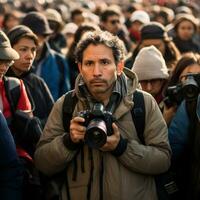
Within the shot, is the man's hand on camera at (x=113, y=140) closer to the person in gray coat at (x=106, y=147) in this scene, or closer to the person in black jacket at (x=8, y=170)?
the person in gray coat at (x=106, y=147)

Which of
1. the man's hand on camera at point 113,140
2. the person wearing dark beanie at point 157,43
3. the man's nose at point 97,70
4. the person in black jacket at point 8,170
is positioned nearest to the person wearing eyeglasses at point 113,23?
the person wearing dark beanie at point 157,43

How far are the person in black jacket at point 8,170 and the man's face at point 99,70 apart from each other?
65cm

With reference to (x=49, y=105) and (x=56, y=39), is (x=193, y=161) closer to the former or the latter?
(x=49, y=105)

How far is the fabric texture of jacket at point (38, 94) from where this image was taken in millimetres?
Answer: 6352

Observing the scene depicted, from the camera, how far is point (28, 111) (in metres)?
5.31

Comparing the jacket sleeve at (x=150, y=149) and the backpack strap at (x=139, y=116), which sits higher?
the backpack strap at (x=139, y=116)

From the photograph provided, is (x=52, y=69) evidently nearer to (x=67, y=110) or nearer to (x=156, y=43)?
(x=156, y=43)

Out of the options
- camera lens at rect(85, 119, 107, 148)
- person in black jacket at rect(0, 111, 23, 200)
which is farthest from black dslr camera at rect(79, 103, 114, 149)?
person in black jacket at rect(0, 111, 23, 200)

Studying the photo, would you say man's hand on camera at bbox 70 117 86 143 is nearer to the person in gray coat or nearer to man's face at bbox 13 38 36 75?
the person in gray coat

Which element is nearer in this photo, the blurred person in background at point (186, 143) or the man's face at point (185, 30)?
the blurred person in background at point (186, 143)

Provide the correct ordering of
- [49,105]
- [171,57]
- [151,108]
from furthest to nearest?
1. [171,57]
2. [49,105]
3. [151,108]

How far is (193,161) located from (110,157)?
2.49ft

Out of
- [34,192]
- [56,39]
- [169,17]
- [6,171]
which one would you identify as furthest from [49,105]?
[169,17]

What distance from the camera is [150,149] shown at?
4605mm
